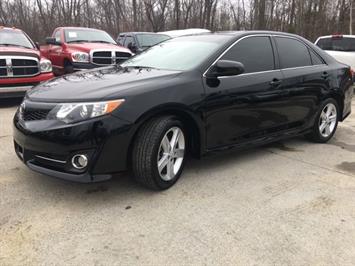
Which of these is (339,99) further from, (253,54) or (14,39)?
(14,39)

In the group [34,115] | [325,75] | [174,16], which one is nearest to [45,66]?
[34,115]

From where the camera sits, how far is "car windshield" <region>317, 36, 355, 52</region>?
10.9 meters

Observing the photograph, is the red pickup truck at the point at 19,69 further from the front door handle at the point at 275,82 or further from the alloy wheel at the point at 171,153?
the front door handle at the point at 275,82

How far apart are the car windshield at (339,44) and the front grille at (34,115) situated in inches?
385

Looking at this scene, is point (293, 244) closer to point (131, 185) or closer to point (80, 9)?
point (131, 185)

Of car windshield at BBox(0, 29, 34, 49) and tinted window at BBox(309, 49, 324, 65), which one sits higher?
car windshield at BBox(0, 29, 34, 49)

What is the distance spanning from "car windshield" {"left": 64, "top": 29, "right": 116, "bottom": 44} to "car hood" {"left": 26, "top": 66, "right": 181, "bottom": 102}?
632 cm

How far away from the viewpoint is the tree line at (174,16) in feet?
76.4

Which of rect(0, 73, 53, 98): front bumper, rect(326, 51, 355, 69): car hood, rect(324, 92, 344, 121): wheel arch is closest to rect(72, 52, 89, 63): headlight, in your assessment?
rect(0, 73, 53, 98): front bumper

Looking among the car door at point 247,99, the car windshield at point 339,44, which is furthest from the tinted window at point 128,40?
the car door at point 247,99

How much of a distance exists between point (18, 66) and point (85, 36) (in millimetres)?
3177

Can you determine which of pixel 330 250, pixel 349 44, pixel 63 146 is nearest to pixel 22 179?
pixel 63 146

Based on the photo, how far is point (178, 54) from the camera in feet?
14.5

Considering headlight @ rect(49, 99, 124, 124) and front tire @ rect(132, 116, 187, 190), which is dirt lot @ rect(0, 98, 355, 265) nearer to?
front tire @ rect(132, 116, 187, 190)
